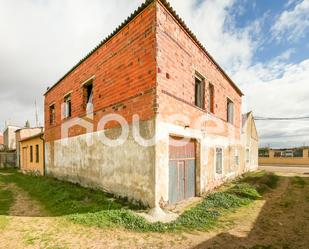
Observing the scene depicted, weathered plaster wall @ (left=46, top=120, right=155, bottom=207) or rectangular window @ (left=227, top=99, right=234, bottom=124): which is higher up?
rectangular window @ (left=227, top=99, right=234, bottom=124)

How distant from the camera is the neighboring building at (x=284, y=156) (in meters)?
28.5

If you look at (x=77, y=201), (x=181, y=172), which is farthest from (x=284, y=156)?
(x=77, y=201)

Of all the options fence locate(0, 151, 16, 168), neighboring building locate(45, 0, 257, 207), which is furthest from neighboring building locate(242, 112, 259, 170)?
fence locate(0, 151, 16, 168)

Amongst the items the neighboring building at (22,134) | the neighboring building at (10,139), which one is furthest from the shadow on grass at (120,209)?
the neighboring building at (10,139)

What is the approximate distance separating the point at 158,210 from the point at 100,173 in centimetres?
338

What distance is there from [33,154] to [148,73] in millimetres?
14683

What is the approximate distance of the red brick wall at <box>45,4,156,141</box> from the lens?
675 centimetres

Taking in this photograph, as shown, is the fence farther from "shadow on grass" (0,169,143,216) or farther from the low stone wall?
the low stone wall

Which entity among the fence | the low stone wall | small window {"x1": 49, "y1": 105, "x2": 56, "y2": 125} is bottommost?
the low stone wall

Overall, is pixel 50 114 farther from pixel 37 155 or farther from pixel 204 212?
pixel 204 212

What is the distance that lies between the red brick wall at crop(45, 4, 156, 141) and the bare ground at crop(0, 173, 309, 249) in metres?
3.33

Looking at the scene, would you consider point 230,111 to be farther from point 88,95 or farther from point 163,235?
point 163,235

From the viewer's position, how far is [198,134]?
29.1ft

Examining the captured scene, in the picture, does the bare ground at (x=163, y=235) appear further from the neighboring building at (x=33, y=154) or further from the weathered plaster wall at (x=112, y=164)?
the neighboring building at (x=33, y=154)
